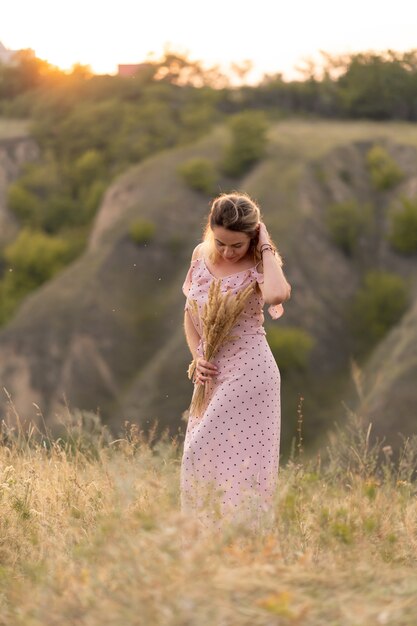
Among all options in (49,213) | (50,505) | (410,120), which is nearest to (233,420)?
(50,505)

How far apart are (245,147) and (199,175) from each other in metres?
3.96

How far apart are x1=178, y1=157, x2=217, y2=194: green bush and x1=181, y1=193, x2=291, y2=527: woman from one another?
203 feet

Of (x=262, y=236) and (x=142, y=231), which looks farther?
(x=142, y=231)

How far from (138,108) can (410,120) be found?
2238 cm

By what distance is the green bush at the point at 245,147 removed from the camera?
2726 inches

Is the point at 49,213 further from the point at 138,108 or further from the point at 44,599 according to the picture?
the point at 44,599

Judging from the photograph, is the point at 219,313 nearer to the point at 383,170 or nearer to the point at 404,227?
the point at 404,227

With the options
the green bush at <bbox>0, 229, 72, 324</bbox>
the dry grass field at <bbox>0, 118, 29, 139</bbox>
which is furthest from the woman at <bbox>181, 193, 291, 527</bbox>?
the dry grass field at <bbox>0, 118, 29, 139</bbox>

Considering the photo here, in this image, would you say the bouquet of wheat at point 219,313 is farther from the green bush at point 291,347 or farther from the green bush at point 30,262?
the green bush at point 30,262

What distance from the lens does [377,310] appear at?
187 ft

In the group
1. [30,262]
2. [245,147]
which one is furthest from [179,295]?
[30,262]

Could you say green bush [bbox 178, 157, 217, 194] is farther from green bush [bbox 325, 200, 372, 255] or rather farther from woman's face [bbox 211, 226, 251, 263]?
woman's face [bbox 211, 226, 251, 263]

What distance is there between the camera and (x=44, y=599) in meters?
3.47

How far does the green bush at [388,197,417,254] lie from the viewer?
58.6 metres
